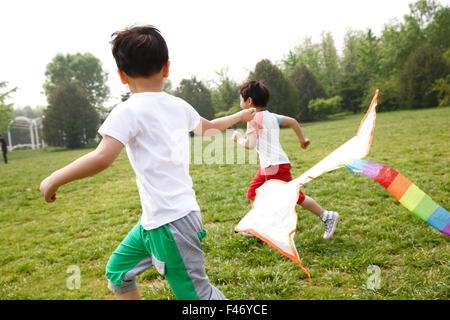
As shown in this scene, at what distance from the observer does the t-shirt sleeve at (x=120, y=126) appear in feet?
4.82

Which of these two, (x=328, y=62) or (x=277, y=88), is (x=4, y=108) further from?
(x=328, y=62)

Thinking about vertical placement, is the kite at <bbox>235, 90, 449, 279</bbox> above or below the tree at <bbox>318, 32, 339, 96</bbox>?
below

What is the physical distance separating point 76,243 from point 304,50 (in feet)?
178

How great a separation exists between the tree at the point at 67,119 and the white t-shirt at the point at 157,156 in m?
31.2

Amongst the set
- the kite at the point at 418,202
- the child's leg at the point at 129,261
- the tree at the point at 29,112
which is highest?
the tree at the point at 29,112

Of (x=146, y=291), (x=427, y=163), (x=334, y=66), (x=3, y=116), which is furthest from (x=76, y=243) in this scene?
(x=334, y=66)

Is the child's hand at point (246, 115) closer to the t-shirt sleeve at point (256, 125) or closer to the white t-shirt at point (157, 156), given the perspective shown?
the white t-shirt at point (157, 156)

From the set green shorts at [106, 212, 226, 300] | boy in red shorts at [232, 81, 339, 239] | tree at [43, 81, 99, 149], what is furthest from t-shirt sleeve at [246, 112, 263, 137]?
tree at [43, 81, 99, 149]

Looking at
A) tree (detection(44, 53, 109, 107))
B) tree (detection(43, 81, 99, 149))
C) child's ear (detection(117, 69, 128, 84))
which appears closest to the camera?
child's ear (detection(117, 69, 128, 84))

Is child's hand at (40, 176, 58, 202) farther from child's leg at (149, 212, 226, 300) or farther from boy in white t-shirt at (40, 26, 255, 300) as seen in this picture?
child's leg at (149, 212, 226, 300)

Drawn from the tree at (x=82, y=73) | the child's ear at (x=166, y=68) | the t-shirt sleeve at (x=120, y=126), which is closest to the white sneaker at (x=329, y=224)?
the child's ear at (x=166, y=68)

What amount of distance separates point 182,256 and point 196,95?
28.0 meters

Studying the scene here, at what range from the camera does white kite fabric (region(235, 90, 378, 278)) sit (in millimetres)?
1961

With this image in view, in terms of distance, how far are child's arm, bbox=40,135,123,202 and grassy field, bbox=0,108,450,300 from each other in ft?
5.56
